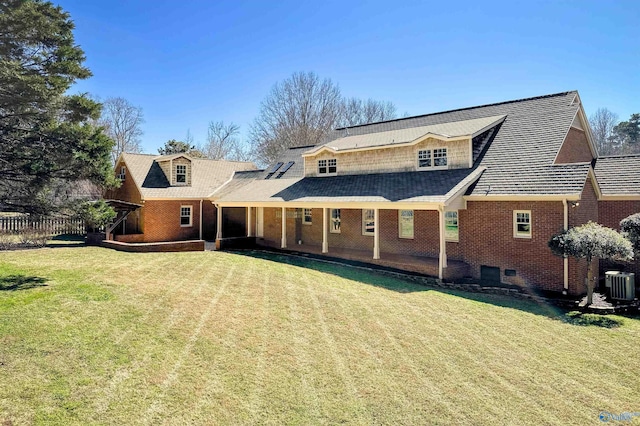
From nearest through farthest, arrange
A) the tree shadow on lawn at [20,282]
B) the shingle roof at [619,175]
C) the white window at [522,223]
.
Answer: the tree shadow on lawn at [20,282] < the white window at [522,223] < the shingle roof at [619,175]

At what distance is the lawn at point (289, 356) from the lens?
4816 millimetres

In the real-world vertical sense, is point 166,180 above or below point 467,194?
above

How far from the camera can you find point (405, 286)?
1224 cm

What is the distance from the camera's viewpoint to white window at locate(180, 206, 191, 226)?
73.4 feet

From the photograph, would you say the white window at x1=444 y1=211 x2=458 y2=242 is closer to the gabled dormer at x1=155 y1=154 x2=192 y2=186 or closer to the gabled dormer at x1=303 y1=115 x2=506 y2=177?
the gabled dormer at x1=303 y1=115 x2=506 y2=177

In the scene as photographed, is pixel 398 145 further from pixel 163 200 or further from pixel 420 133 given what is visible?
pixel 163 200

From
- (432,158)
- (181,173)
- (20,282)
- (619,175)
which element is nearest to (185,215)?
(181,173)

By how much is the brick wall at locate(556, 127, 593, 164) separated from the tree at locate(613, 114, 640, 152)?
149 ft

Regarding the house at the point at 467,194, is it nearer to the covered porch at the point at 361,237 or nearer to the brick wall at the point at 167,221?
the covered porch at the point at 361,237

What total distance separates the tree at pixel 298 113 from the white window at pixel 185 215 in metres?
22.6

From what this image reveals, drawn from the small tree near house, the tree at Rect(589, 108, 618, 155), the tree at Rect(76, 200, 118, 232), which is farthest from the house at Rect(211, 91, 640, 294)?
the tree at Rect(589, 108, 618, 155)

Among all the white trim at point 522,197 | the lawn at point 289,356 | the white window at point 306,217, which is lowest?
the lawn at point 289,356

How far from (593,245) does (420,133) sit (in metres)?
9.81

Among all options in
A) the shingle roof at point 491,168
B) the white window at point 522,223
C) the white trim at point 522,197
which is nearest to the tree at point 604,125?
the shingle roof at point 491,168
